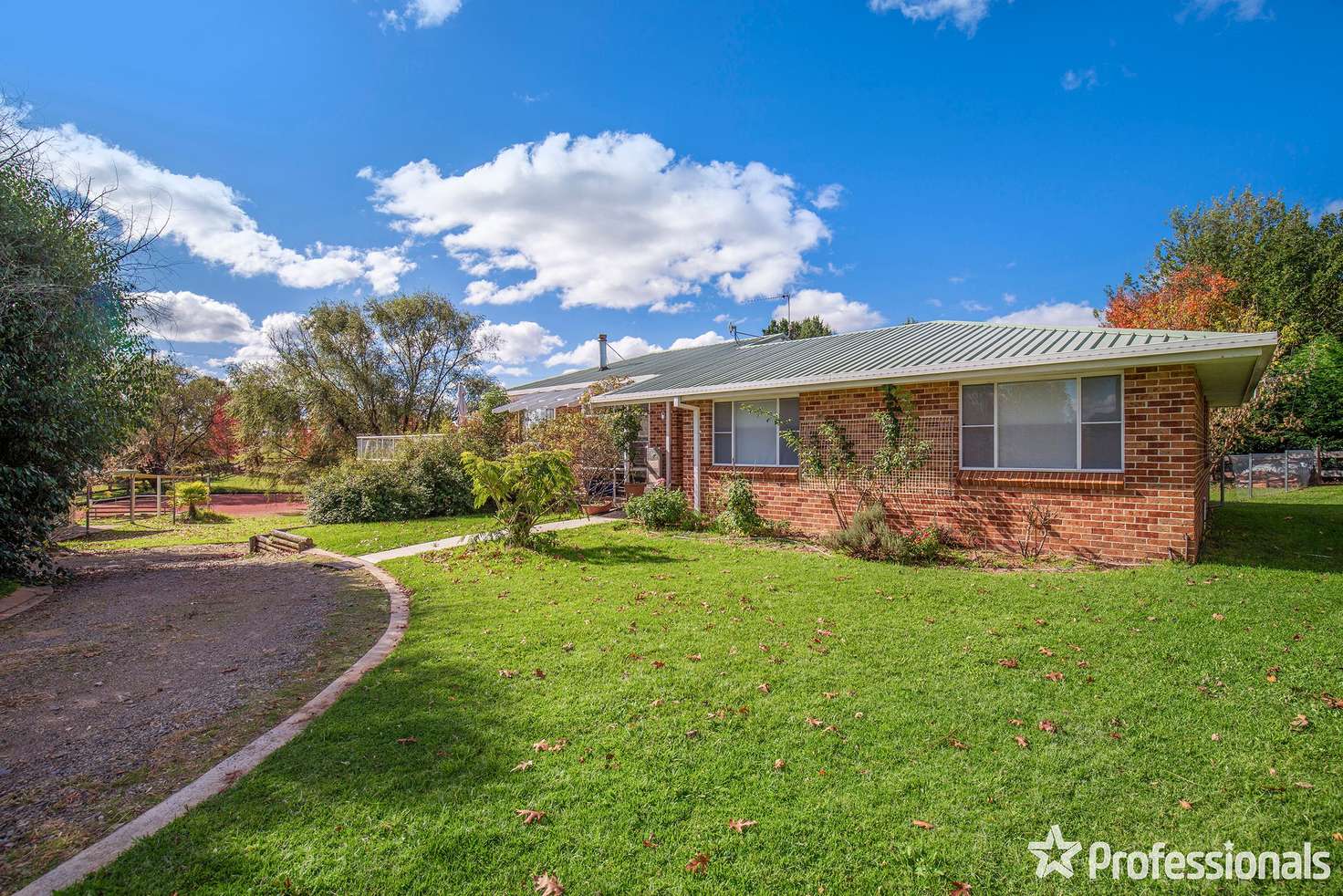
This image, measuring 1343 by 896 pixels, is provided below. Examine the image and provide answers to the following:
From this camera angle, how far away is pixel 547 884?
258 centimetres

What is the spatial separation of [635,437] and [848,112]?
977 cm

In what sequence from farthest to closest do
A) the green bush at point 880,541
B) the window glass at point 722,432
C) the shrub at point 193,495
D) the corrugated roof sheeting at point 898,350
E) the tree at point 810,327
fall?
the tree at point 810,327 → the shrub at point 193,495 → the window glass at point 722,432 → the green bush at point 880,541 → the corrugated roof sheeting at point 898,350

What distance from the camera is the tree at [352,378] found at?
29219 millimetres

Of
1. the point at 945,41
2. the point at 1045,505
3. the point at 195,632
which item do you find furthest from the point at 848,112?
the point at 195,632

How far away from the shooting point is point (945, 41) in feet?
40.3

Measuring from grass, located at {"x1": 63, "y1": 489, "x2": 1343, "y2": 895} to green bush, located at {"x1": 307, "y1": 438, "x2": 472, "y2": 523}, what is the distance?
33.2 feet

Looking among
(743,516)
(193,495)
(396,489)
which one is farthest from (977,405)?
(193,495)

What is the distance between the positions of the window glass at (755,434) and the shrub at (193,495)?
1785cm

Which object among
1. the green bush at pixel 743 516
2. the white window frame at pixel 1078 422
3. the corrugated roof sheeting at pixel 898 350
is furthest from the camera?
the green bush at pixel 743 516

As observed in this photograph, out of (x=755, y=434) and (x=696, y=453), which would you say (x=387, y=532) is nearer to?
(x=696, y=453)

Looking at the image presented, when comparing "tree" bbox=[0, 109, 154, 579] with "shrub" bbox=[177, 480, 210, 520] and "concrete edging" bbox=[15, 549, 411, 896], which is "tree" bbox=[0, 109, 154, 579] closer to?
"concrete edging" bbox=[15, 549, 411, 896]

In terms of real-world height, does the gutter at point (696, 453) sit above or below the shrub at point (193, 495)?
above

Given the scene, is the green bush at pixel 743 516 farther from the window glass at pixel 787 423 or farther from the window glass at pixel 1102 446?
the window glass at pixel 1102 446

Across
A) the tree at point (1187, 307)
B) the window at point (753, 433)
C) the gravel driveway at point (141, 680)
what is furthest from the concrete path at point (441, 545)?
the tree at point (1187, 307)
